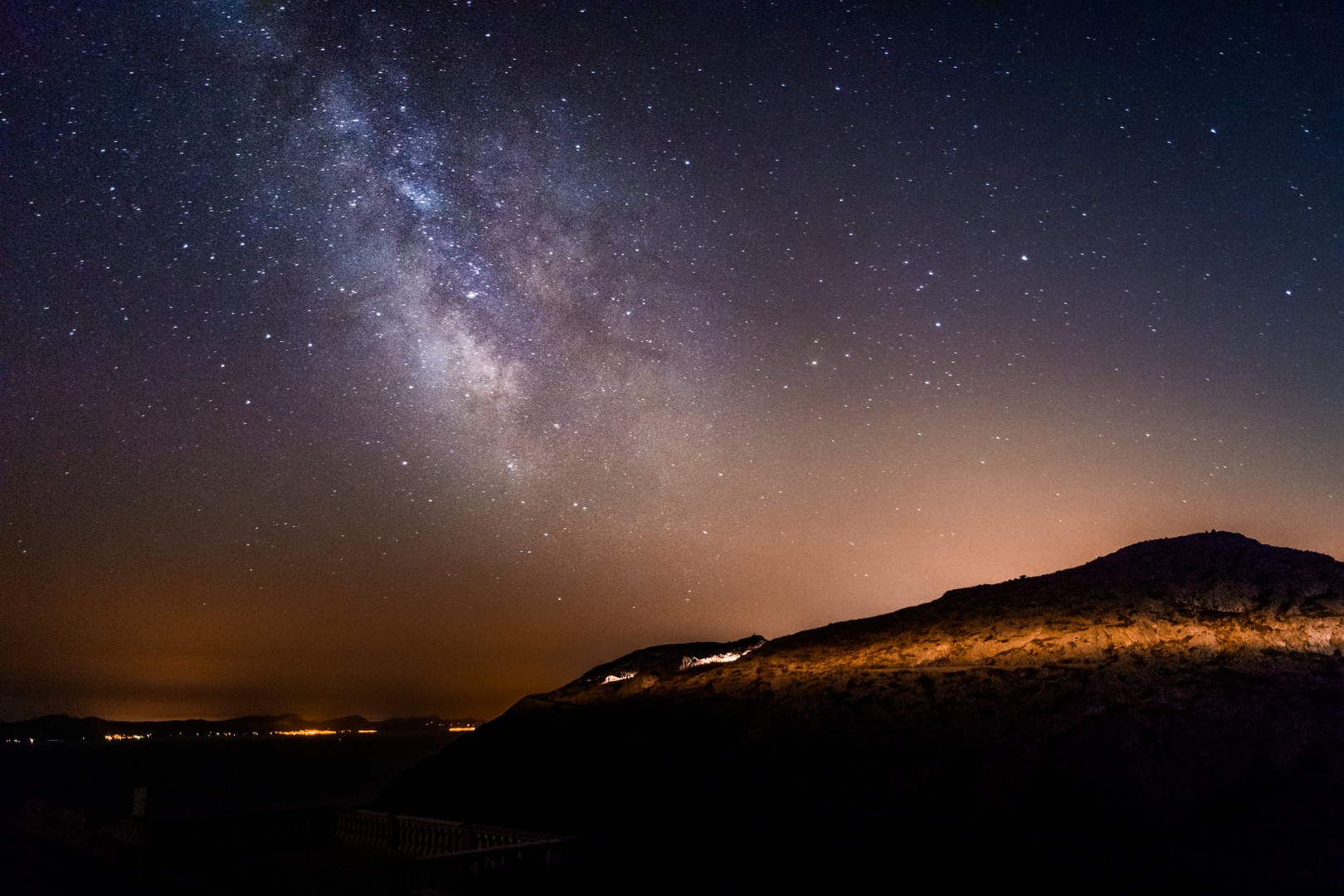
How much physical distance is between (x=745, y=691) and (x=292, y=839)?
35.8ft

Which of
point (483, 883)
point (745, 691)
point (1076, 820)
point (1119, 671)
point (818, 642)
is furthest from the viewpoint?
point (818, 642)

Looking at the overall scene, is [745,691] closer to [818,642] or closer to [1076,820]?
[818,642]

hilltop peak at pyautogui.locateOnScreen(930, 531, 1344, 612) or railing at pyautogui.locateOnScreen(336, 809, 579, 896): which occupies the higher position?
hilltop peak at pyautogui.locateOnScreen(930, 531, 1344, 612)

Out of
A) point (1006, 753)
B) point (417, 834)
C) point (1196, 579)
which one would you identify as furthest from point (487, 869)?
point (1196, 579)

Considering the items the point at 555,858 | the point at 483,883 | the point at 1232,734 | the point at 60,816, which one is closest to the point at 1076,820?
the point at 1232,734

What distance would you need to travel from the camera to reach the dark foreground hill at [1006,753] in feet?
43.1

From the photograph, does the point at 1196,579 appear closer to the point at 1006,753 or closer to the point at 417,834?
the point at 1006,753

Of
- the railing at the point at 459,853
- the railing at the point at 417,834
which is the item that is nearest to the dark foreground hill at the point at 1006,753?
the railing at the point at 417,834

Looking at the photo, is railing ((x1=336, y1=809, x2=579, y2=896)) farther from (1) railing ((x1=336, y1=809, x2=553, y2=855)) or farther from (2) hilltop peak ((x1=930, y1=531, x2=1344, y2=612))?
(2) hilltop peak ((x1=930, y1=531, x2=1344, y2=612))

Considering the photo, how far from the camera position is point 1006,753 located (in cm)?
1551

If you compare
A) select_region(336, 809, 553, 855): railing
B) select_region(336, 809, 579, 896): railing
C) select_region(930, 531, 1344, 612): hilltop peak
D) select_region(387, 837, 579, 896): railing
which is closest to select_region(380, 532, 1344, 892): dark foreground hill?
select_region(930, 531, 1344, 612): hilltop peak

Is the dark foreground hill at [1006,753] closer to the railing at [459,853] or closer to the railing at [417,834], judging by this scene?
the railing at [417,834]

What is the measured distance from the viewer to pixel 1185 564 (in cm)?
1986

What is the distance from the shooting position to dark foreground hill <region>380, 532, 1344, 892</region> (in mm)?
13133
